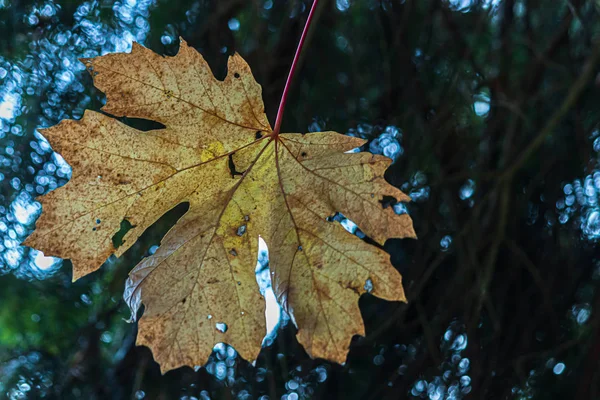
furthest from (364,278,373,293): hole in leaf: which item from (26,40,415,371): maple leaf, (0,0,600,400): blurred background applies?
(0,0,600,400): blurred background

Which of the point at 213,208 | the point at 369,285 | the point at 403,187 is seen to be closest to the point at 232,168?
the point at 213,208

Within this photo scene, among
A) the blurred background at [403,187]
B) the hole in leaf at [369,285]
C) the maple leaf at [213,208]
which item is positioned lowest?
the hole in leaf at [369,285]

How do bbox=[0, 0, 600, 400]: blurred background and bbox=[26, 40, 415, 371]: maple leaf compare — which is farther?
bbox=[0, 0, 600, 400]: blurred background

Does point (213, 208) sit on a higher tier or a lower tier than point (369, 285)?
higher

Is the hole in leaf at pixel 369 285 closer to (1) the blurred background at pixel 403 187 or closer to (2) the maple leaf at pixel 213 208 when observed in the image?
(2) the maple leaf at pixel 213 208

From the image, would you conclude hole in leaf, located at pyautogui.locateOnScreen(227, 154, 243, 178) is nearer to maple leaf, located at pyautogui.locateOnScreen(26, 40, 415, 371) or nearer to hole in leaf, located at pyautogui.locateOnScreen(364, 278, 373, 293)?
maple leaf, located at pyautogui.locateOnScreen(26, 40, 415, 371)

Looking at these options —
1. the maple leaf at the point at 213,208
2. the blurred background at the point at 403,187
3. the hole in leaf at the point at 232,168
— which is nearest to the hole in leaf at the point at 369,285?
the maple leaf at the point at 213,208

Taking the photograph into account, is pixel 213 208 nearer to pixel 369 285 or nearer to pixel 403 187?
pixel 369 285
